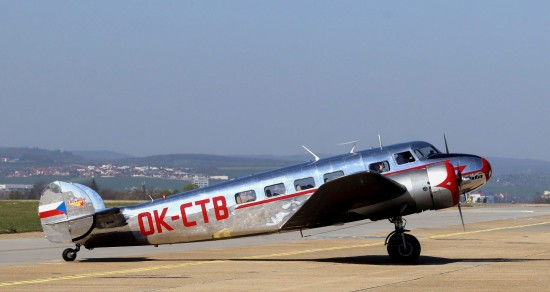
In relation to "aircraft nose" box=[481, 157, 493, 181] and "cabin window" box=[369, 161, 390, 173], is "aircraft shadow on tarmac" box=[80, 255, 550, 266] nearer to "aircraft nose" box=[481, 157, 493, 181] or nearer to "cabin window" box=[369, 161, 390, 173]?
"cabin window" box=[369, 161, 390, 173]

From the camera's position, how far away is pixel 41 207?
27047 mm

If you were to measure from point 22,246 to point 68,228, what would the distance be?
30.4 ft

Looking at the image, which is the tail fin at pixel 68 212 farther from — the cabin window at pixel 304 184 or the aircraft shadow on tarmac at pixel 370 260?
the cabin window at pixel 304 184

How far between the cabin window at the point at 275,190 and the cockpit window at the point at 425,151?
10.9 ft

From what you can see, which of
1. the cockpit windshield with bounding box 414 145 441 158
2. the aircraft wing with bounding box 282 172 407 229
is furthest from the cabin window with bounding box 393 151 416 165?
the aircraft wing with bounding box 282 172 407 229

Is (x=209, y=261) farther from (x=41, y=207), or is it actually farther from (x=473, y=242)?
(x=473, y=242)

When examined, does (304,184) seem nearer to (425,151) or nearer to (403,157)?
(403,157)

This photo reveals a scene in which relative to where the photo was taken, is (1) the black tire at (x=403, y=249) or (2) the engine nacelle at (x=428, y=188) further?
(1) the black tire at (x=403, y=249)

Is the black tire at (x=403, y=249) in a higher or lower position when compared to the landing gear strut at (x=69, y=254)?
lower

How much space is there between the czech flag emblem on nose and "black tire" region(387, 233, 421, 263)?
26.9 feet

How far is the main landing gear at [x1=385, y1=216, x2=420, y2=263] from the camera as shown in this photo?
25.5 m

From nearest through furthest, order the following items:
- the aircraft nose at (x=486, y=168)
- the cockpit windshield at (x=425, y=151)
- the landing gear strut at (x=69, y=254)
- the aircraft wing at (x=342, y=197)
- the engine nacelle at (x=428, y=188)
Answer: the aircraft wing at (x=342, y=197) < the engine nacelle at (x=428, y=188) < the aircraft nose at (x=486, y=168) < the cockpit windshield at (x=425, y=151) < the landing gear strut at (x=69, y=254)

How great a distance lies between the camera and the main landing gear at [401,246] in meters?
25.5

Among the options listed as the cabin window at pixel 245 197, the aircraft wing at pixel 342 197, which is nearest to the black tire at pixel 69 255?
the cabin window at pixel 245 197
